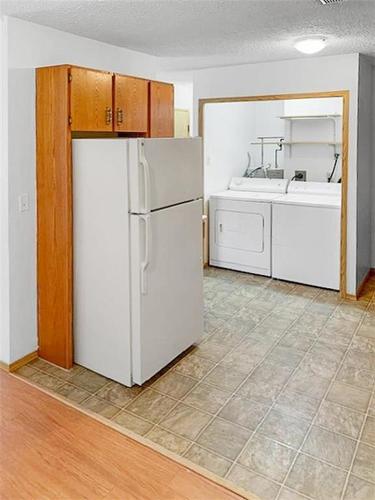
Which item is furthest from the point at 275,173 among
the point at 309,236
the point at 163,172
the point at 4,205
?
the point at 4,205

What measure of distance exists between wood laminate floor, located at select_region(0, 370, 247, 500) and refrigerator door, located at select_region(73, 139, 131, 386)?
0.47 meters

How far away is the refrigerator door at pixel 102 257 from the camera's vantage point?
282 centimetres

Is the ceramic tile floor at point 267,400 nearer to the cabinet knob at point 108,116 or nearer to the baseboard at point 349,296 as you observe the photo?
the baseboard at point 349,296

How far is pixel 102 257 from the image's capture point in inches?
117

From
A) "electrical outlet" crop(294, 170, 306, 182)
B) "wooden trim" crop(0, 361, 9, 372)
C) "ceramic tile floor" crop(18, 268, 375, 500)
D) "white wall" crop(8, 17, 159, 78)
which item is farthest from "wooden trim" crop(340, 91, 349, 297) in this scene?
"wooden trim" crop(0, 361, 9, 372)

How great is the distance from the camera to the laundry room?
4.88 metres

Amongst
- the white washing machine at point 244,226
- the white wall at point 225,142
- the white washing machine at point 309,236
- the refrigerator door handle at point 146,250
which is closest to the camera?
the refrigerator door handle at point 146,250

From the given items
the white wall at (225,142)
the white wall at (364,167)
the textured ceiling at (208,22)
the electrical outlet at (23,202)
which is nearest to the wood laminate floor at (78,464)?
the electrical outlet at (23,202)

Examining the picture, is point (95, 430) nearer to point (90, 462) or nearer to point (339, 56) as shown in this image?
point (90, 462)

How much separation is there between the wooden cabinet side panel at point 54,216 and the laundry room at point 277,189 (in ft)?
8.32

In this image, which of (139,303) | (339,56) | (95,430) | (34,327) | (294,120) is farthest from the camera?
(294,120)

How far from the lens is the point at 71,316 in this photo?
315 cm

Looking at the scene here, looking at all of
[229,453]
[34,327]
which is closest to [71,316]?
[34,327]

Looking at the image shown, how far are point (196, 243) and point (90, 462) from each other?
5.37 ft
